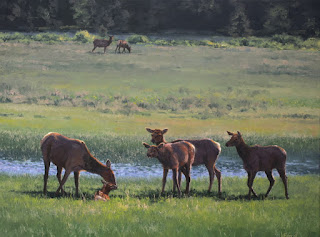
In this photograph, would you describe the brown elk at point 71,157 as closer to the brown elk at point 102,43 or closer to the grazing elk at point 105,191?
the grazing elk at point 105,191

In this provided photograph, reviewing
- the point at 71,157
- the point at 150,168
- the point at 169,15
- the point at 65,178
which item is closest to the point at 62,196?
the point at 65,178

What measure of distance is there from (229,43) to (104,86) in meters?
2.02

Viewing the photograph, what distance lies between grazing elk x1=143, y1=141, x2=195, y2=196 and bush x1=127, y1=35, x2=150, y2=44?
2.24 metres

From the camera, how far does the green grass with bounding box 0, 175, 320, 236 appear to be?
5.43 metres

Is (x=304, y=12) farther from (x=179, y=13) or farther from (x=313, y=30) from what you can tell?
(x=179, y=13)

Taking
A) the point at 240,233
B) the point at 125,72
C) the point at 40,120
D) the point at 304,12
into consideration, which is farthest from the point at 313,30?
the point at 40,120

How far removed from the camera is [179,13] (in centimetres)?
781

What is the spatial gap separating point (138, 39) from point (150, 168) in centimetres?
197

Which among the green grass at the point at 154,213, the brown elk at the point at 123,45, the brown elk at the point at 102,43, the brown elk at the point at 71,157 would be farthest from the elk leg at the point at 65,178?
the brown elk at the point at 123,45

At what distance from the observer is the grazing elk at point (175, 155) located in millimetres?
6039

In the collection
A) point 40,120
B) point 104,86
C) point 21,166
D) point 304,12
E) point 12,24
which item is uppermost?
point 304,12

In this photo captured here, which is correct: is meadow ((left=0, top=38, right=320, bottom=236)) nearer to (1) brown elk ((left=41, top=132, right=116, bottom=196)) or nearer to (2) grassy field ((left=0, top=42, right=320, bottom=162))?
(2) grassy field ((left=0, top=42, right=320, bottom=162))

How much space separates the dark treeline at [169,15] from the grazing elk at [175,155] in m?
2.31

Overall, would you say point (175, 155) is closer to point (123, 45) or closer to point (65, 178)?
point (65, 178)
